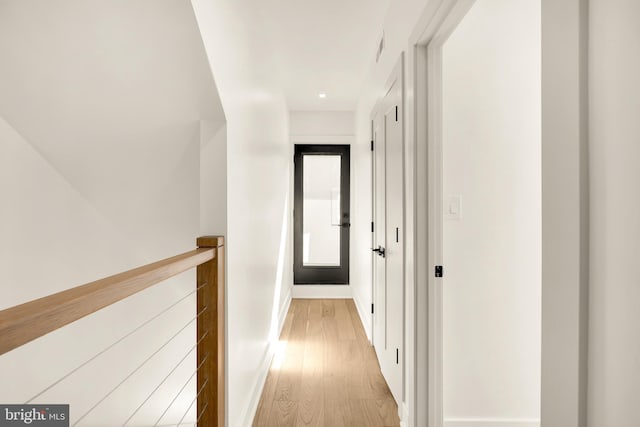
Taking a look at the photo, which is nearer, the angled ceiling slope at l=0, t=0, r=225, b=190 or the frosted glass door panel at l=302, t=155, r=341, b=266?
the angled ceiling slope at l=0, t=0, r=225, b=190

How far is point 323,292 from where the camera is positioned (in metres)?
5.07

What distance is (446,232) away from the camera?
186 centimetres

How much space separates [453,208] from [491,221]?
0.22 metres

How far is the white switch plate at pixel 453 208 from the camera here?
185 cm

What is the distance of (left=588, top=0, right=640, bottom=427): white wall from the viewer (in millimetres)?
572

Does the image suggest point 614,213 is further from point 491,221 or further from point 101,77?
point 101,77

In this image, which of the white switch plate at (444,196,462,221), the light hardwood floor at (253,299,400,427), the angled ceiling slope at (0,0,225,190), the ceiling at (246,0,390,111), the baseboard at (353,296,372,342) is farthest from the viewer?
the baseboard at (353,296,372,342)

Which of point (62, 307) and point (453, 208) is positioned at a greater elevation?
point (453, 208)

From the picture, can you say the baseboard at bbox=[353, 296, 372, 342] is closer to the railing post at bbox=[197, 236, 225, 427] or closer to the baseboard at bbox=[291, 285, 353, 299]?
the baseboard at bbox=[291, 285, 353, 299]

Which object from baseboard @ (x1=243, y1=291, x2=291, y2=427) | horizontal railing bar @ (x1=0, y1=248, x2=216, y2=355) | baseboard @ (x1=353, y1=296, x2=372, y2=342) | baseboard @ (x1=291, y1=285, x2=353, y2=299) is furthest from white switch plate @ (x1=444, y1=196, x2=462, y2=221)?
baseboard @ (x1=291, y1=285, x2=353, y2=299)

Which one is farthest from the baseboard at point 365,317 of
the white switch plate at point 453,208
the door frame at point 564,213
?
the door frame at point 564,213

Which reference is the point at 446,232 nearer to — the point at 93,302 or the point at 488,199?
the point at 488,199

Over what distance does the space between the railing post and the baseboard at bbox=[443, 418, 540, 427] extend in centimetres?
121

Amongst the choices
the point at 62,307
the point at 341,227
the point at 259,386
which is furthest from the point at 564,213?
the point at 341,227
